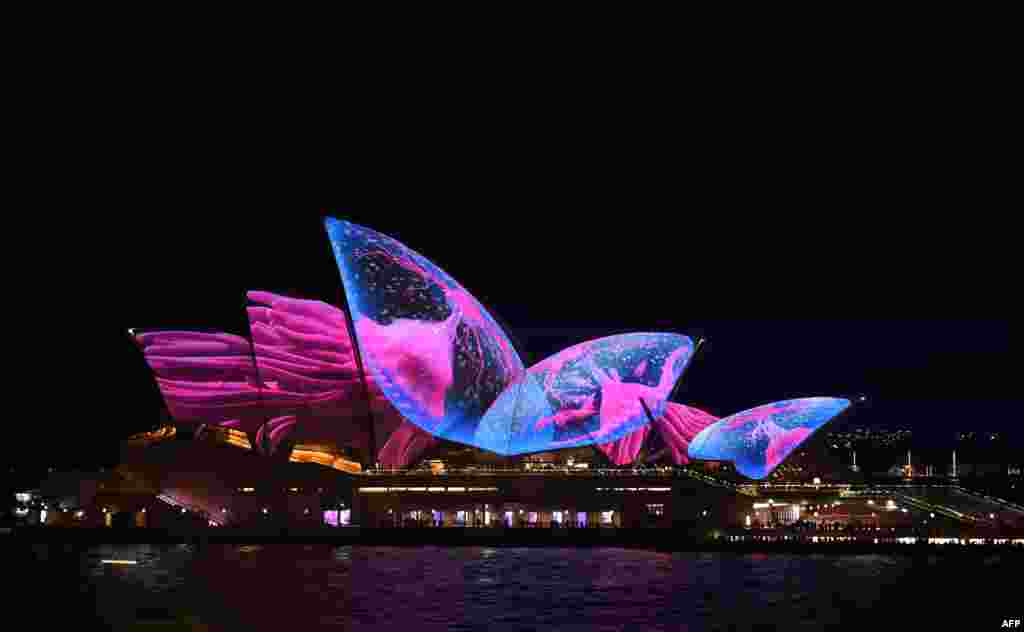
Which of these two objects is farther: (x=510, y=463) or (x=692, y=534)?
(x=510, y=463)

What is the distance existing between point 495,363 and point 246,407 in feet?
40.6

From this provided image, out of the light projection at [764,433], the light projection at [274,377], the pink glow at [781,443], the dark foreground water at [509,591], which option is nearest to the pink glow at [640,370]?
the light projection at [764,433]

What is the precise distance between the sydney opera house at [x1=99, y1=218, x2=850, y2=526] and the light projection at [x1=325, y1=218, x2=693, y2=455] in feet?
0.21

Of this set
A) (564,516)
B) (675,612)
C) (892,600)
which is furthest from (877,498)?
(675,612)

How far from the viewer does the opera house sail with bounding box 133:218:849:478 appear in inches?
1981

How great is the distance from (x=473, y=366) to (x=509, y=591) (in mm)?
17827

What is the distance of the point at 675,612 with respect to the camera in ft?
103

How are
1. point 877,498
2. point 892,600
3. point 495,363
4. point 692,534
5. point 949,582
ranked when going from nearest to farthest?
point 892,600, point 949,582, point 495,363, point 692,534, point 877,498

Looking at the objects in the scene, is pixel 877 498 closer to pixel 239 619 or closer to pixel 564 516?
pixel 564 516

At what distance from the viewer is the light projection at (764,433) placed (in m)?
62.8

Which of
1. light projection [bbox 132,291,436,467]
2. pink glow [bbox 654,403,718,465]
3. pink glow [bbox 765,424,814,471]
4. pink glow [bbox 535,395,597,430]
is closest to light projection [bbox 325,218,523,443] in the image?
light projection [bbox 132,291,436,467]

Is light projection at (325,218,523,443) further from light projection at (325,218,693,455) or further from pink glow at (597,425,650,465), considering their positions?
pink glow at (597,425,650,465)

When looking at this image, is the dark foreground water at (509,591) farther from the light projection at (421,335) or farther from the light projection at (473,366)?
the light projection at (473,366)

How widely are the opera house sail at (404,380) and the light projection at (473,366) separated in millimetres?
56
